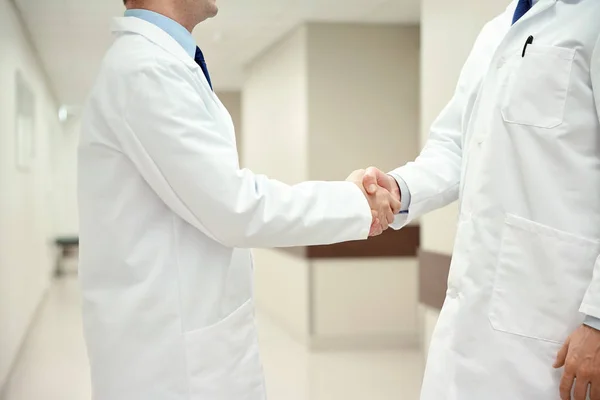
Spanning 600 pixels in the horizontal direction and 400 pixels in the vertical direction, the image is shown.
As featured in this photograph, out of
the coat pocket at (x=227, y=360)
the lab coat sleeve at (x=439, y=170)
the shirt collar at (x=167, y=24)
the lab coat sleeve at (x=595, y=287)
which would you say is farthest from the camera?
the lab coat sleeve at (x=439, y=170)

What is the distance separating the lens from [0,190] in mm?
5176

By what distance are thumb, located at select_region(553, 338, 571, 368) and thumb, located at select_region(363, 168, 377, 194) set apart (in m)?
0.62

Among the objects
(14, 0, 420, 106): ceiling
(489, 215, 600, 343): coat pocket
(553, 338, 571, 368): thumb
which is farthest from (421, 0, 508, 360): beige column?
(553, 338, 571, 368): thumb

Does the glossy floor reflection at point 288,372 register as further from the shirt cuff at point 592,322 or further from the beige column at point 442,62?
the shirt cuff at point 592,322

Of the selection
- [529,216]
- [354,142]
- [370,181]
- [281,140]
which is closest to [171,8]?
[370,181]

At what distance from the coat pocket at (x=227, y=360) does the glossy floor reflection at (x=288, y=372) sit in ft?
10.4

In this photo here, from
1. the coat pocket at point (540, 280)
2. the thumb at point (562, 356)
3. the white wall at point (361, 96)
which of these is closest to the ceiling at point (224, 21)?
the white wall at point (361, 96)

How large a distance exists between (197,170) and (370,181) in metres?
0.58

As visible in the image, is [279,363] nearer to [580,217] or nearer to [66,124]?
[580,217]

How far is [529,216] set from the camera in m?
1.51

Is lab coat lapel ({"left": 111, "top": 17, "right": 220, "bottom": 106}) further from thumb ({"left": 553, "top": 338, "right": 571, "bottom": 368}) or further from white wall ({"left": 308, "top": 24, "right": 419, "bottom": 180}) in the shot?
white wall ({"left": 308, "top": 24, "right": 419, "bottom": 180})

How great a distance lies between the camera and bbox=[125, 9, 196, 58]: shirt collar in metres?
1.68

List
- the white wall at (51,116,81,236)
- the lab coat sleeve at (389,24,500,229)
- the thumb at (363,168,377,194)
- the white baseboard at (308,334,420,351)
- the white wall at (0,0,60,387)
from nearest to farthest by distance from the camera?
1. the thumb at (363,168,377,194)
2. the lab coat sleeve at (389,24,500,229)
3. the white wall at (0,0,60,387)
4. the white baseboard at (308,334,420,351)
5. the white wall at (51,116,81,236)

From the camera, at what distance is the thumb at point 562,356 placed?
1427 mm
